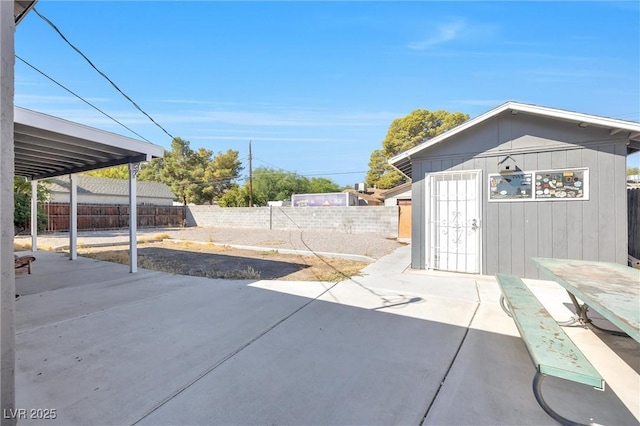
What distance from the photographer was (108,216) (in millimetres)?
20188

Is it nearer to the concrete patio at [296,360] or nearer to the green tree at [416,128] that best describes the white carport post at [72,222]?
the concrete patio at [296,360]

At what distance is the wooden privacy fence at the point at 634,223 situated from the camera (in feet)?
19.2

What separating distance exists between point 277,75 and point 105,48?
211 inches

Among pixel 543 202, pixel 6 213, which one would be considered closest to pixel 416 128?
pixel 543 202

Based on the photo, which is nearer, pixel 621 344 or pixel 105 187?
pixel 621 344

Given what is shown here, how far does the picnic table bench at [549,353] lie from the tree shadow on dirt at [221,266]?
4.44 metres

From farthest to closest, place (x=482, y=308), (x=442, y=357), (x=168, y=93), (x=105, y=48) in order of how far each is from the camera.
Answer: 1. (x=168, y=93)
2. (x=105, y=48)
3. (x=482, y=308)
4. (x=442, y=357)

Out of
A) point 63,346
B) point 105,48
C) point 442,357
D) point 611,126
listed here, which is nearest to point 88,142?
point 105,48

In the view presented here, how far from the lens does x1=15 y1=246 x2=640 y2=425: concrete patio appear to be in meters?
1.92

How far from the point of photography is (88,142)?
538 cm

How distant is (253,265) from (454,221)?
5.07 m

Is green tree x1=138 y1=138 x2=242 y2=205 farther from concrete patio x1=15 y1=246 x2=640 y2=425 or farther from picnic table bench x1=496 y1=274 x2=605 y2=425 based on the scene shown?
picnic table bench x1=496 y1=274 x2=605 y2=425

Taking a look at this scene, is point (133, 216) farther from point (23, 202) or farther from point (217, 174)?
point (217, 174)

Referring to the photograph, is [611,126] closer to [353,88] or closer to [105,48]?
[353,88]
